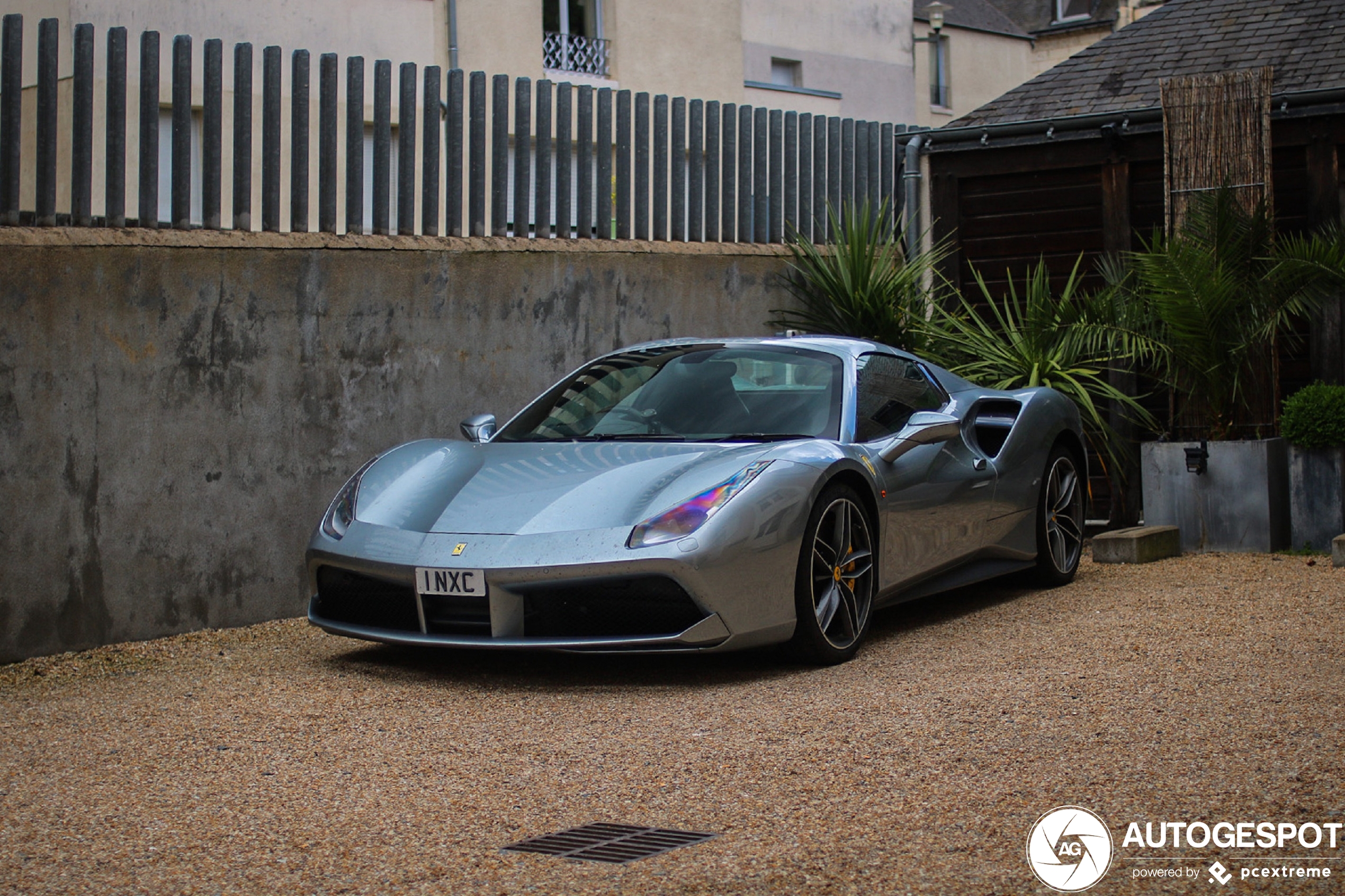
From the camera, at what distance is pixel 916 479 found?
6.09 meters

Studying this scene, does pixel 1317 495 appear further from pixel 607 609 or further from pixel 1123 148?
pixel 607 609

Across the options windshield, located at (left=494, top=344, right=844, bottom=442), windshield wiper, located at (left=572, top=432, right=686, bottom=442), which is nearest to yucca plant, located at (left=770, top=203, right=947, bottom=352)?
windshield, located at (left=494, top=344, right=844, bottom=442)

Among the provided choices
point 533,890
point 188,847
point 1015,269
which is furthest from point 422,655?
point 1015,269

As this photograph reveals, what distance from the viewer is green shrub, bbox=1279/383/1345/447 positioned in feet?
28.1

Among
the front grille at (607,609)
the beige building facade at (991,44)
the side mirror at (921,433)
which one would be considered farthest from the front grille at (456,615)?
the beige building facade at (991,44)

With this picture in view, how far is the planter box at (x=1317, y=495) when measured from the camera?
8.63m

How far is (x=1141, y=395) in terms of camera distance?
984 cm

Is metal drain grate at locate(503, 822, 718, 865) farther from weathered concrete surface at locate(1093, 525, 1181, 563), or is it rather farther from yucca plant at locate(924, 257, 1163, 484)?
yucca plant at locate(924, 257, 1163, 484)

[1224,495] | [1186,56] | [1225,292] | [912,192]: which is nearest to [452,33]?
[912,192]

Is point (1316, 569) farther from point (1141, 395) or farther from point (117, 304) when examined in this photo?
point (117, 304)

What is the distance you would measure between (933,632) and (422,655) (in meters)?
2.12

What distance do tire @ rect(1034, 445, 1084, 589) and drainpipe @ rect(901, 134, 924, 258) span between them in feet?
11.8

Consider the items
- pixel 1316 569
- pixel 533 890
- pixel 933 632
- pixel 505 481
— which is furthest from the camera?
pixel 1316 569
